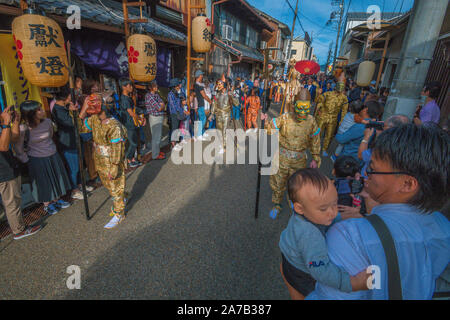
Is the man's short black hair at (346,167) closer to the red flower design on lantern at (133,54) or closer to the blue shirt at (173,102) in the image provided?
the red flower design on lantern at (133,54)

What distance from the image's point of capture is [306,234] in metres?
1.30

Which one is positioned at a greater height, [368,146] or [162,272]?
[368,146]

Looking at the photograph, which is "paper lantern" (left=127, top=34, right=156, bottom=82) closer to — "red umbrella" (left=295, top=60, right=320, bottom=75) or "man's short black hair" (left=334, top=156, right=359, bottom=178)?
"man's short black hair" (left=334, top=156, right=359, bottom=178)

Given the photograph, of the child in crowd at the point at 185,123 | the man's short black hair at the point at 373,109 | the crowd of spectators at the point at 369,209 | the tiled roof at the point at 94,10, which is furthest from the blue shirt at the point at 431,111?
the tiled roof at the point at 94,10

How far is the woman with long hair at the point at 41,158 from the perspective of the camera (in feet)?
10.1

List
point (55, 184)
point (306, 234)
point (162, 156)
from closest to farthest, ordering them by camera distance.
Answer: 1. point (306, 234)
2. point (55, 184)
3. point (162, 156)

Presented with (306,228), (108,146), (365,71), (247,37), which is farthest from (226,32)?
(306,228)

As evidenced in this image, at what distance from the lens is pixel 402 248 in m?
0.90

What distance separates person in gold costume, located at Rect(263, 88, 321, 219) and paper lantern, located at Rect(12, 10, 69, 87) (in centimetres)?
326

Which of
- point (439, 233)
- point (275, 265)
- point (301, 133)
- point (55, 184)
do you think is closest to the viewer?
point (439, 233)

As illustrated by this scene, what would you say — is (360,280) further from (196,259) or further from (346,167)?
(196,259)

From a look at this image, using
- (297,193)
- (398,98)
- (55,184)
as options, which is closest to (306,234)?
(297,193)

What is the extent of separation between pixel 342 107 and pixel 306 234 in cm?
627

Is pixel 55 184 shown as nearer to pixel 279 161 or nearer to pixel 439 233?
pixel 279 161
